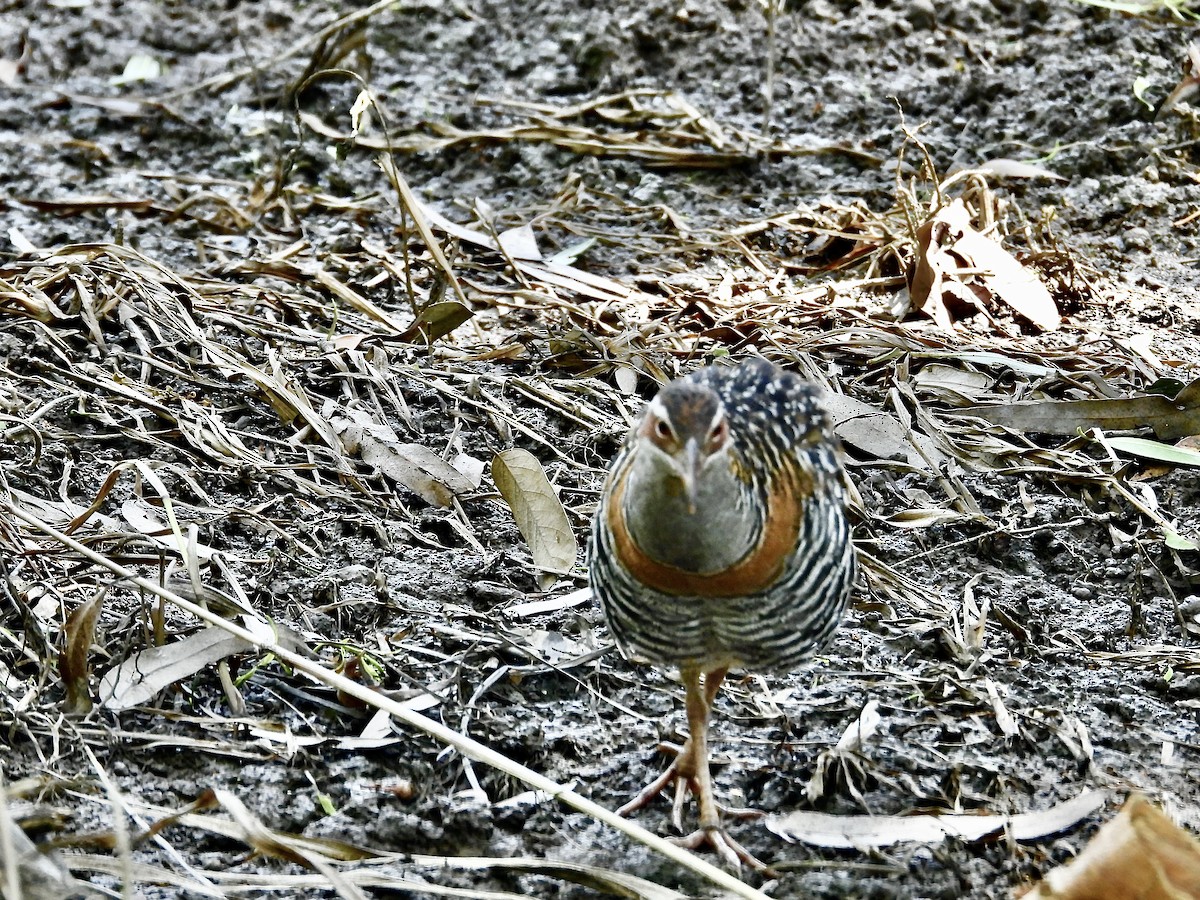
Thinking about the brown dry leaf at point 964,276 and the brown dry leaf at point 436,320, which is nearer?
the brown dry leaf at point 436,320

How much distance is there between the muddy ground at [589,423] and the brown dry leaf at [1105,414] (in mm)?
89

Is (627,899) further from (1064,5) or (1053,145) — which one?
(1064,5)

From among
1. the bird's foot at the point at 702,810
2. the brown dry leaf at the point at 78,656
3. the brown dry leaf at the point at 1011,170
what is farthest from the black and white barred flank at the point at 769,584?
the brown dry leaf at the point at 1011,170

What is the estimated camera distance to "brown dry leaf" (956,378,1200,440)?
4.50 meters

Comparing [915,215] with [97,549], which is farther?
[915,215]

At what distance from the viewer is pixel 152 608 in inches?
140

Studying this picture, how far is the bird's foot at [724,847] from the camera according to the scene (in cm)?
302

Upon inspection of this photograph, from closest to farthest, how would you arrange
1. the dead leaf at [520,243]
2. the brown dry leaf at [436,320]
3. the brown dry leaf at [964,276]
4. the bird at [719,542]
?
the bird at [719,542], the brown dry leaf at [436,320], the brown dry leaf at [964,276], the dead leaf at [520,243]

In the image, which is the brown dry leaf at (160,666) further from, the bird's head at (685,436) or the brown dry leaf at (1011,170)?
the brown dry leaf at (1011,170)

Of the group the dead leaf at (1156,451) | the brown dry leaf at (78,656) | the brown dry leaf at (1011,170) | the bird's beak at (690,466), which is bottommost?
the dead leaf at (1156,451)

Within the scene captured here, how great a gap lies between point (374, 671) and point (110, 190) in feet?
11.6

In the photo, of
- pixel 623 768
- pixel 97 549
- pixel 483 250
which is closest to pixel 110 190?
pixel 483 250

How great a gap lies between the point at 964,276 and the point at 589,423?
1.64m

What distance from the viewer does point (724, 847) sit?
3053mm
